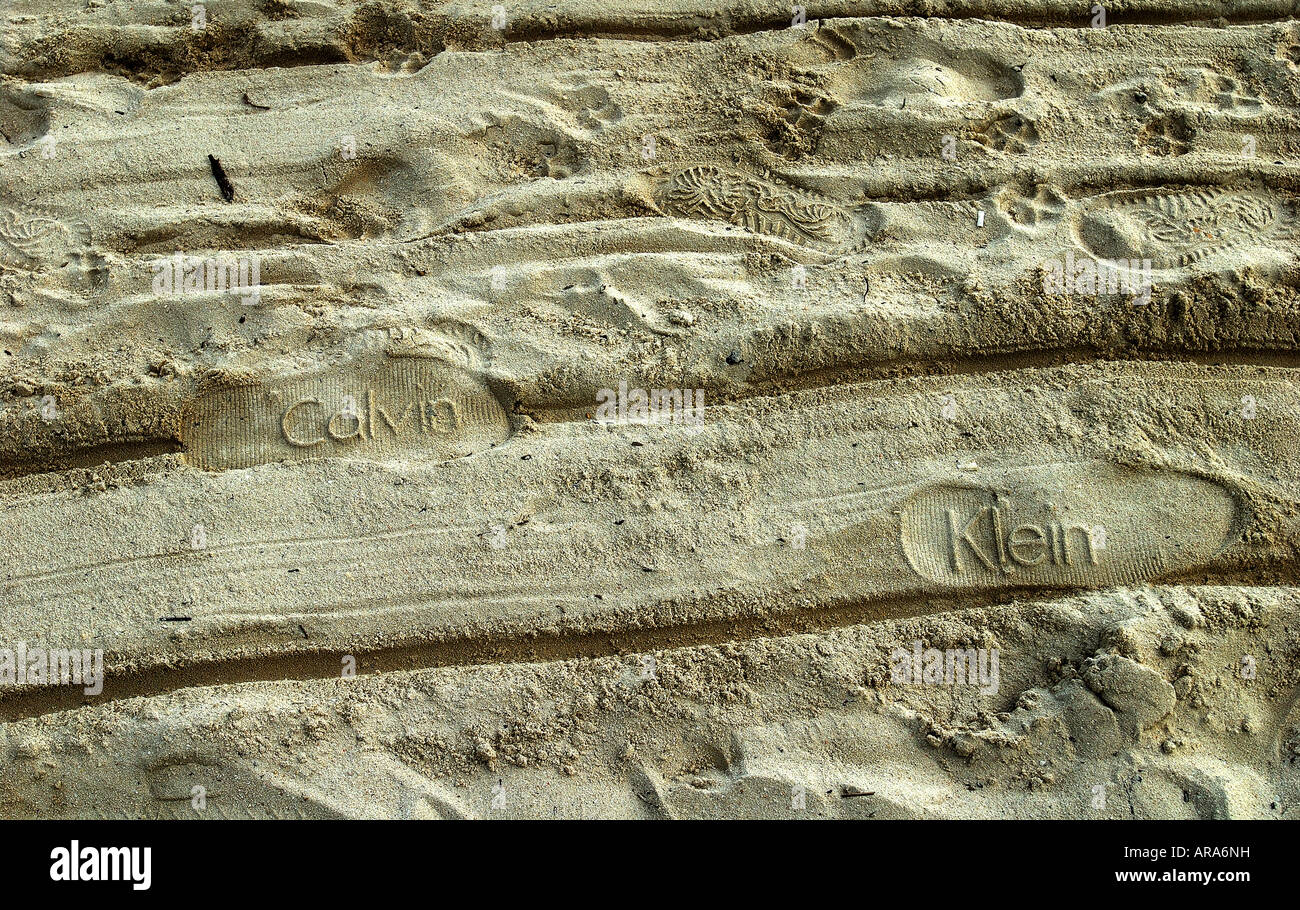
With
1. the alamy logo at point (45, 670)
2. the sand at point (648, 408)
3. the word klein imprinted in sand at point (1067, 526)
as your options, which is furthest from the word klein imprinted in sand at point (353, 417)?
the word klein imprinted in sand at point (1067, 526)

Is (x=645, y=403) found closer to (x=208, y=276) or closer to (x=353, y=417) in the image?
(x=353, y=417)

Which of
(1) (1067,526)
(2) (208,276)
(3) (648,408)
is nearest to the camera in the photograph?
(1) (1067,526)

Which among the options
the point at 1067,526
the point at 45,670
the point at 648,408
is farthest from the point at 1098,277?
the point at 45,670

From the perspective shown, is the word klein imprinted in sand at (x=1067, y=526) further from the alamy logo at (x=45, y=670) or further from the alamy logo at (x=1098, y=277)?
the alamy logo at (x=45, y=670)

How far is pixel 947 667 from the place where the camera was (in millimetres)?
3570

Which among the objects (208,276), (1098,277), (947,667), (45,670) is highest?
(208,276)

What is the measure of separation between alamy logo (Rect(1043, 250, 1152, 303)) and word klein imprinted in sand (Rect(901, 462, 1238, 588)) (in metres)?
0.64

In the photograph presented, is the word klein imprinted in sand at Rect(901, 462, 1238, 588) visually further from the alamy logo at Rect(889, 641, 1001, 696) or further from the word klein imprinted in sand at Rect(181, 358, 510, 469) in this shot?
the word klein imprinted in sand at Rect(181, 358, 510, 469)

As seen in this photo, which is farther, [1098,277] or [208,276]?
[208,276]

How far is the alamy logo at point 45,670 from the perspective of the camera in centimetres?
362

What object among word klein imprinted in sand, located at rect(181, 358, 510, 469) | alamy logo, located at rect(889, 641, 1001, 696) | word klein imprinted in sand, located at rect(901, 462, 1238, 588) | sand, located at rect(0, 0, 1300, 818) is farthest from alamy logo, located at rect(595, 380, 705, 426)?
alamy logo, located at rect(889, 641, 1001, 696)

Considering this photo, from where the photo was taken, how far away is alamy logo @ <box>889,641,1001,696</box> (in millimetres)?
3555

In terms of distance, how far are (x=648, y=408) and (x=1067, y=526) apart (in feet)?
4.68

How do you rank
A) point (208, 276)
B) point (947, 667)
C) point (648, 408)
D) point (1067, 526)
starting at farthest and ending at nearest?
→ point (208, 276) < point (648, 408) < point (1067, 526) < point (947, 667)
